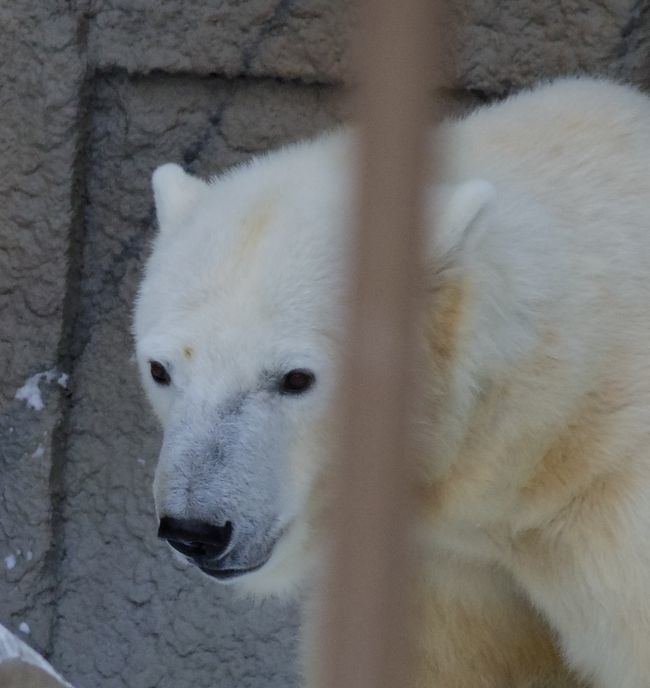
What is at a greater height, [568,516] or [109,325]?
[568,516]

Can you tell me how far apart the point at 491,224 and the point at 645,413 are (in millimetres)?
342

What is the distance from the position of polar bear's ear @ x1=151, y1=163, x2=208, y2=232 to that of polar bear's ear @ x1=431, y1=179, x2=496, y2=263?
1.50 feet

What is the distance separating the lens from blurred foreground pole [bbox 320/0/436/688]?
68 cm

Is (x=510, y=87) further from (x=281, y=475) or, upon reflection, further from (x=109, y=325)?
(x=281, y=475)

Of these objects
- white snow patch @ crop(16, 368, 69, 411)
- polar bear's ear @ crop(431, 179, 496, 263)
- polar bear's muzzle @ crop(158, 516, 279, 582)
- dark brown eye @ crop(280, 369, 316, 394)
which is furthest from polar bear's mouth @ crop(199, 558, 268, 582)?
white snow patch @ crop(16, 368, 69, 411)

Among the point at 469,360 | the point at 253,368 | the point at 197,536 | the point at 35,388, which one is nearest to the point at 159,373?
the point at 253,368

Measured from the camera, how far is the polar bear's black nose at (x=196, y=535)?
5.45 ft

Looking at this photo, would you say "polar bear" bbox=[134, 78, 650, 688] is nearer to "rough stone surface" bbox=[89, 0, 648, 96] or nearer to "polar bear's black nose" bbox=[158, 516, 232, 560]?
"polar bear's black nose" bbox=[158, 516, 232, 560]

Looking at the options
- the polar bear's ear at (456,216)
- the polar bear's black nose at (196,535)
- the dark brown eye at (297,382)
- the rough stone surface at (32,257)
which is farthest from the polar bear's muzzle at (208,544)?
the rough stone surface at (32,257)

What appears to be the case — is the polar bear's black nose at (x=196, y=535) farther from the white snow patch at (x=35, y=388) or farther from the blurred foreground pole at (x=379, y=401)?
the white snow patch at (x=35, y=388)

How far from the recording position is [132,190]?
9.88ft

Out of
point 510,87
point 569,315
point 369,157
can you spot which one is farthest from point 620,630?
point 369,157

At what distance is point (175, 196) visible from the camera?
208 centimetres

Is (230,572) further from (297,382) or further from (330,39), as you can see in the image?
(330,39)
